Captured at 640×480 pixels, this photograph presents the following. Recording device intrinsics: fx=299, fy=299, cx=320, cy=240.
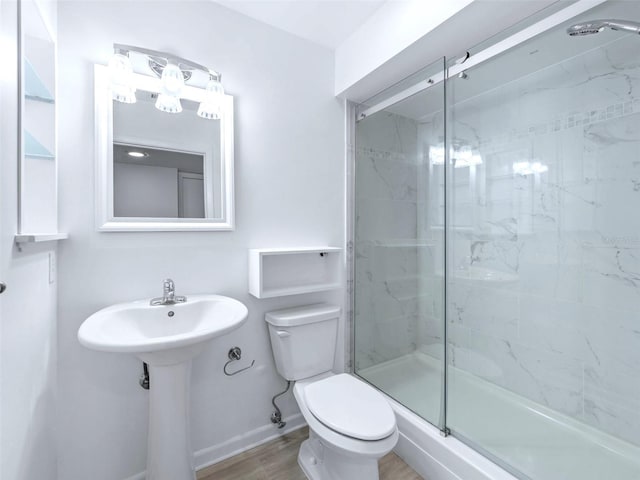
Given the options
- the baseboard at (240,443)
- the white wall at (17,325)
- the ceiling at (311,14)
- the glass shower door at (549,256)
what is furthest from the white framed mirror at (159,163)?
the glass shower door at (549,256)

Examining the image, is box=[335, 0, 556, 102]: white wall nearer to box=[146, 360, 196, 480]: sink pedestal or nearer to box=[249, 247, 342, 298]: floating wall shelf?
box=[249, 247, 342, 298]: floating wall shelf

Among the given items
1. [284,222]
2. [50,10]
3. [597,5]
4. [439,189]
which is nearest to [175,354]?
[284,222]

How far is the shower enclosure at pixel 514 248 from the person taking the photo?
4.57 ft

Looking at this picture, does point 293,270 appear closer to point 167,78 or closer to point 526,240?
point 167,78

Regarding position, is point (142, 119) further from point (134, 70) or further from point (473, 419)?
point (473, 419)

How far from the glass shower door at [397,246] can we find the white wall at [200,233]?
0.20 meters

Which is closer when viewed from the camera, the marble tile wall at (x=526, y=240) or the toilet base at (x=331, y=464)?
the toilet base at (x=331, y=464)

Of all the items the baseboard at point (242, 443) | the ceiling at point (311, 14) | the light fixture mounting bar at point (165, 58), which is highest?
the ceiling at point (311, 14)

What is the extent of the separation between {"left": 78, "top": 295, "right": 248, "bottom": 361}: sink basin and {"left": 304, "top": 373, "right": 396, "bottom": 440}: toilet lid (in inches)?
20.0

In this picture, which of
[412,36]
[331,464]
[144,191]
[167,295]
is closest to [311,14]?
[412,36]

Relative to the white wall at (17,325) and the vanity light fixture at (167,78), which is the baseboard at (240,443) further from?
the vanity light fixture at (167,78)

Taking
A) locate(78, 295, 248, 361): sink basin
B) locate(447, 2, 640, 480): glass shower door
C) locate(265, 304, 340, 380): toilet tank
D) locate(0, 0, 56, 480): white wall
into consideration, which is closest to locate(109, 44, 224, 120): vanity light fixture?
locate(0, 0, 56, 480): white wall

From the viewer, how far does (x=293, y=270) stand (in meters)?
1.73

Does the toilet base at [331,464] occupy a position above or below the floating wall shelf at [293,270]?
below
